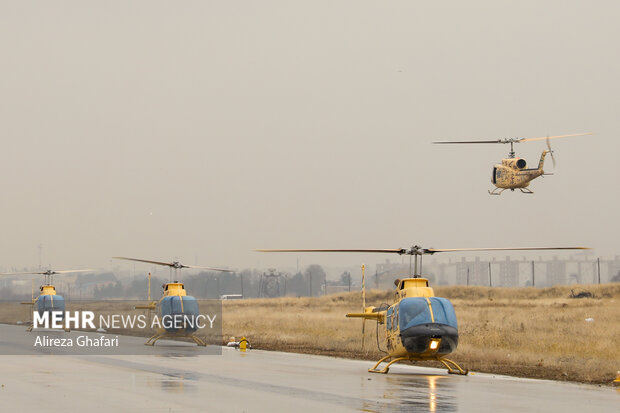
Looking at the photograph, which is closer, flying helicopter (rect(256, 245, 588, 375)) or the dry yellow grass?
flying helicopter (rect(256, 245, 588, 375))

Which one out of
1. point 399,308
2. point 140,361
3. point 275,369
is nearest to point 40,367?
point 140,361

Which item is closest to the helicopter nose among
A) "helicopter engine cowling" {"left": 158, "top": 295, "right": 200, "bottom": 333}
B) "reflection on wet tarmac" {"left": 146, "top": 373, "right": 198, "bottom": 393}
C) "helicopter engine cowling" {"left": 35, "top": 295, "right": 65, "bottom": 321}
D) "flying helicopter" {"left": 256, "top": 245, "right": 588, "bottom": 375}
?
"flying helicopter" {"left": 256, "top": 245, "right": 588, "bottom": 375}

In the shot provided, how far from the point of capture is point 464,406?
802 inches

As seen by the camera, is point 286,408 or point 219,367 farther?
point 219,367

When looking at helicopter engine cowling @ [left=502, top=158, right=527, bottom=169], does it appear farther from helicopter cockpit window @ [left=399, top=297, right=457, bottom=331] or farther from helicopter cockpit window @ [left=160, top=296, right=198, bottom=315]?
helicopter cockpit window @ [left=399, top=297, right=457, bottom=331]

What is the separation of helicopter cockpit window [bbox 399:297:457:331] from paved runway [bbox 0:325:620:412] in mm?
1609

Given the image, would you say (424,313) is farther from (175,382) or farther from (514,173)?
(514,173)

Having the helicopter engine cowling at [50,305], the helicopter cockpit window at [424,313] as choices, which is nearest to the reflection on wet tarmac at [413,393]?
the helicopter cockpit window at [424,313]

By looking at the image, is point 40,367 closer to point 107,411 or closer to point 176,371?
point 176,371

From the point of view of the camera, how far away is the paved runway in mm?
A: 20203

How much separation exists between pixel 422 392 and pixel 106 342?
28463 mm

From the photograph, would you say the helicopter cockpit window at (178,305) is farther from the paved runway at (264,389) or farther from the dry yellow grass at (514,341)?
the paved runway at (264,389)

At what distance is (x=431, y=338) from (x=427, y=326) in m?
0.34

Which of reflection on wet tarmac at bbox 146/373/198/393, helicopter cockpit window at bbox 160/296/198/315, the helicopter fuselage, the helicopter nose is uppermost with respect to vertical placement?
the helicopter fuselage
